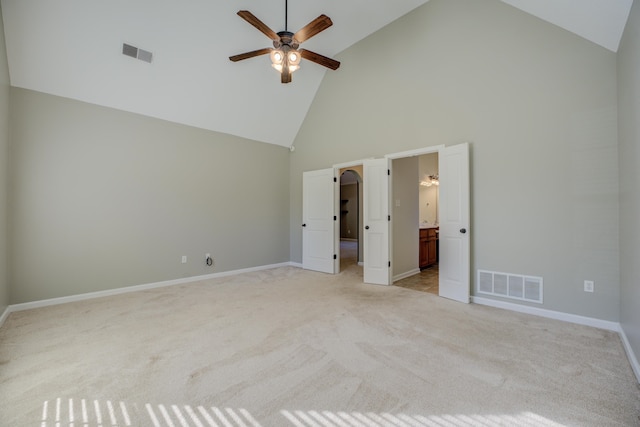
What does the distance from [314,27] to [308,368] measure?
3.14 meters

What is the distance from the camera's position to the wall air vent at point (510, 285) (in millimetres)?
3125

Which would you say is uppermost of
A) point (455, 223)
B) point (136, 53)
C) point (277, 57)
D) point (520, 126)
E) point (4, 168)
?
point (136, 53)

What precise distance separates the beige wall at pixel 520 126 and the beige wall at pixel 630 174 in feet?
0.69

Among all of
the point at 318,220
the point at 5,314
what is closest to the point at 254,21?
the point at 318,220

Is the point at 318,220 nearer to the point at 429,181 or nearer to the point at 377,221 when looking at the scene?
the point at 377,221

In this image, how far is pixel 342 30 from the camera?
456 centimetres

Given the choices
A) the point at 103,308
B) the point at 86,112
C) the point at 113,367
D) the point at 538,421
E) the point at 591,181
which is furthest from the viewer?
the point at 86,112

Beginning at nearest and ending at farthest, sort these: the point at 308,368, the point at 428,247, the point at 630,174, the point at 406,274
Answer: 1. the point at 308,368
2. the point at 630,174
3. the point at 406,274
4. the point at 428,247

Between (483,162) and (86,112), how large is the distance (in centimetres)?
537

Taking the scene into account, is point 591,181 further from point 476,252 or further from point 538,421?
point 538,421

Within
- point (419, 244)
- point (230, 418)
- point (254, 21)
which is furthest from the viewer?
point (419, 244)

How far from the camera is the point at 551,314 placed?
9.86 feet

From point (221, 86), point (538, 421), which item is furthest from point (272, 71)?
point (538, 421)

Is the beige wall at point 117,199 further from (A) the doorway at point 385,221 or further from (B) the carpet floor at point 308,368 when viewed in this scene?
(A) the doorway at point 385,221
